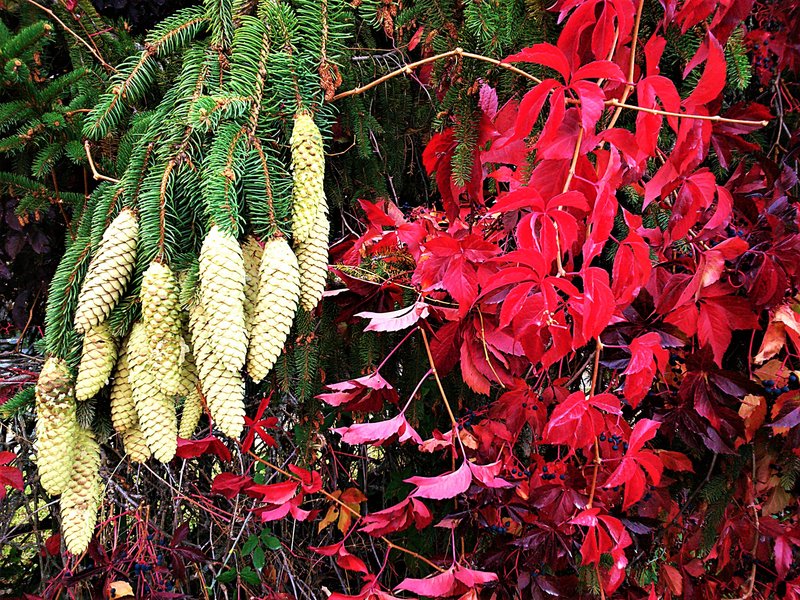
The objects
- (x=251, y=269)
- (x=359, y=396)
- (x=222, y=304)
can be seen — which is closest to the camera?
(x=222, y=304)

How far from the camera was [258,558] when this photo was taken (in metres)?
1.35

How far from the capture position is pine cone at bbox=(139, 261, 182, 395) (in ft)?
2.02

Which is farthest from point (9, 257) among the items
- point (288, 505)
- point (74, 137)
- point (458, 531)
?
point (458, 531)

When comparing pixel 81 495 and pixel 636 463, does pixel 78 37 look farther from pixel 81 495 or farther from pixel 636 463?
pixel 636 463

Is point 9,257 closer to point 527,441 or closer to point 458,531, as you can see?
point 458,531

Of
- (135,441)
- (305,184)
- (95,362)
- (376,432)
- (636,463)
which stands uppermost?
(305,184)

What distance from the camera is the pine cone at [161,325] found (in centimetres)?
62

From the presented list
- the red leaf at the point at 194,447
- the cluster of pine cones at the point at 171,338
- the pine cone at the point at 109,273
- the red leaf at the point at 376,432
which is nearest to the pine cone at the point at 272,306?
the cluster of pine cones at the point at 171,338

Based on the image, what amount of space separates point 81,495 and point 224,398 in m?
0.26

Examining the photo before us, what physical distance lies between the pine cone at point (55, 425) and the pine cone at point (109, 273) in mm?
59

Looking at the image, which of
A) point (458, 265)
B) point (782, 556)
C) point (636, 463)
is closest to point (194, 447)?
point (458, 265)

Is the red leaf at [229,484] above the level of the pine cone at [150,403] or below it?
below

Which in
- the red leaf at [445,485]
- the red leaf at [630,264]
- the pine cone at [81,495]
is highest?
the red leaf at [630,264]

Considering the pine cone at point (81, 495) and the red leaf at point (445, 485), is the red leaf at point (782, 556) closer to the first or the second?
the red leaf at point (445, 485)
